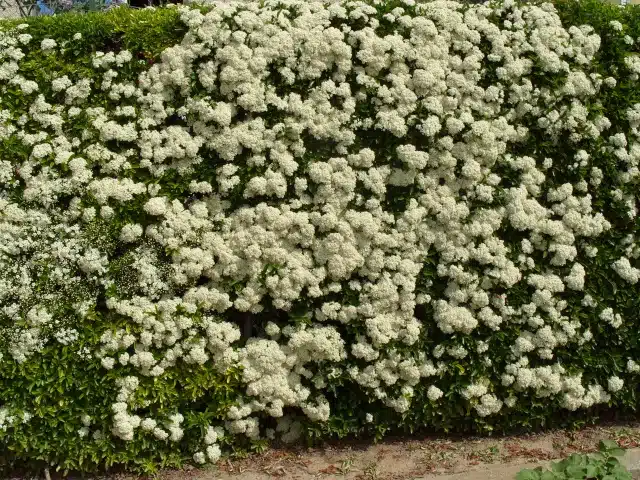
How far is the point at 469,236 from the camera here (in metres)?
4.71

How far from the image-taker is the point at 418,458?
→ 15.8 feet

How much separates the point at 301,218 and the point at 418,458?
1922 mm

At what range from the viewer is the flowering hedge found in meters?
4.48

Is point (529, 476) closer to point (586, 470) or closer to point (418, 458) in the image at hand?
point (586, 470)

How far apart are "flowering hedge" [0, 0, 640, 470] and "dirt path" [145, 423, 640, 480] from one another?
18 centimetres

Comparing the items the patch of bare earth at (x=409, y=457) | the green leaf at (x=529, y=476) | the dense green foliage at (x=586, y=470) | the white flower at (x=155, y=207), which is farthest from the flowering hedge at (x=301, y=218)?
the green leaf at (x=529, y=476)

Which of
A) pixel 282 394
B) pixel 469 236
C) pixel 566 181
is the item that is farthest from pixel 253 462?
pixel 566 181

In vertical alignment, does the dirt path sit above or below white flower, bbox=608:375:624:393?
below

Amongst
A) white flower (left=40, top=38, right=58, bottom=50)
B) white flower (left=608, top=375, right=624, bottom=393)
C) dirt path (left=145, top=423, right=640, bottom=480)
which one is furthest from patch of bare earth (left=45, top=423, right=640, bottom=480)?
white flower (left=40, top=38, right=58, bottom=50)

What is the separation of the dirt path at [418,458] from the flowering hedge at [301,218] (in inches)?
7.3

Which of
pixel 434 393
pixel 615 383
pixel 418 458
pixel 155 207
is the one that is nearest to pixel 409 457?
pixel 418 458

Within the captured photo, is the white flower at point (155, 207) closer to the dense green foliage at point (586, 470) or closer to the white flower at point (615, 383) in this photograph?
the dense green foliage at point (586, 470)

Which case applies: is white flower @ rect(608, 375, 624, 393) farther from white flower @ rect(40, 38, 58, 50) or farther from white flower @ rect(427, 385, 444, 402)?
white flower @ rect(40, 38, 58, 50)

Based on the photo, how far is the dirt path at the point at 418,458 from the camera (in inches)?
183
